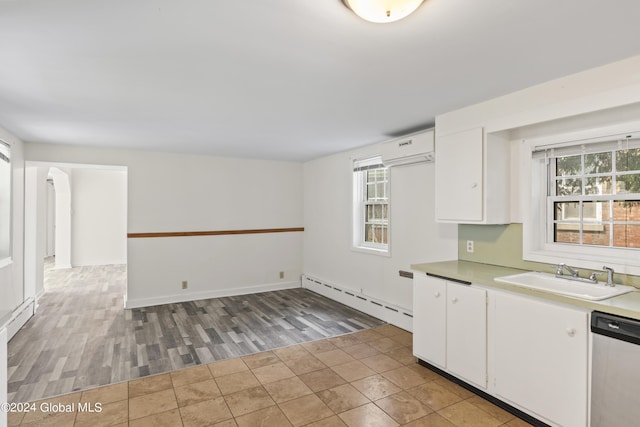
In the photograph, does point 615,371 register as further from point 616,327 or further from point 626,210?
point 626,210

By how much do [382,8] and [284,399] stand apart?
2.50 m

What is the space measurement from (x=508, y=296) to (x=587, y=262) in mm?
630

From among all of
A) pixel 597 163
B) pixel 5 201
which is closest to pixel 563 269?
pixel 597 163

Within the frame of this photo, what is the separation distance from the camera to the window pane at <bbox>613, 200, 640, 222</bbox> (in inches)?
90.6

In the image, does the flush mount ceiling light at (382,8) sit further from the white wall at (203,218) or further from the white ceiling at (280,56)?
the white wall at (203,218)

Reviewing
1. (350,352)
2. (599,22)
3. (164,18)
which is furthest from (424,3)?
(350,352)

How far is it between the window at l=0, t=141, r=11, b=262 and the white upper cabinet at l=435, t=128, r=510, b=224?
4464mm

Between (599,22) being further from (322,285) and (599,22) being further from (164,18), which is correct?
(322,285)

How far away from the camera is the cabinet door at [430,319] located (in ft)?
9.16

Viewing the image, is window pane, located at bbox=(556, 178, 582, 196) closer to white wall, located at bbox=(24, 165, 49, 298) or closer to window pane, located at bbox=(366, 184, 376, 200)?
window pane, located at bbox=(366, 184, 376, 200)

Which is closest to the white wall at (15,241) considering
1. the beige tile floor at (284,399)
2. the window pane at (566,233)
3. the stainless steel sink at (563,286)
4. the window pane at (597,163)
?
the beige tile floor at (284,399)

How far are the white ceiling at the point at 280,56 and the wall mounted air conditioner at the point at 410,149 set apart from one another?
0.61ft

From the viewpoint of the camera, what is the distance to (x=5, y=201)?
3740 mm

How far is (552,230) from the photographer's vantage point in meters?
2.73
